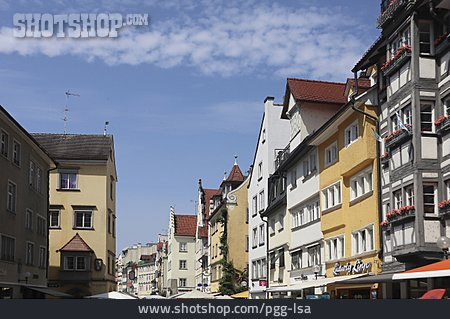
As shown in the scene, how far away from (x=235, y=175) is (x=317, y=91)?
33.6m

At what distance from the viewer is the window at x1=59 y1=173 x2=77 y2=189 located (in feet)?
202

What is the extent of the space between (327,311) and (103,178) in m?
53.9

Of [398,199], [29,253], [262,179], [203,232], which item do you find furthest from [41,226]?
[203,232]

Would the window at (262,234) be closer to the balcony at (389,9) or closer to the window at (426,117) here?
the balcony at (389,9)

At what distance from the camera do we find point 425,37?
2581cm

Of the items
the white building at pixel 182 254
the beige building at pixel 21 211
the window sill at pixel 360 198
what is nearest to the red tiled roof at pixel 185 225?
the white building at pixel 182 254

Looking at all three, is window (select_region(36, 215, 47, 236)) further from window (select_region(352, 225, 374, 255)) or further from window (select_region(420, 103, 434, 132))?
window (select_region(420, 103, 434, 132))

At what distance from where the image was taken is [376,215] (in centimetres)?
2930

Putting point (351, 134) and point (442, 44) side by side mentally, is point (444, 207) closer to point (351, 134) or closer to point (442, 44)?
point (442, 44)

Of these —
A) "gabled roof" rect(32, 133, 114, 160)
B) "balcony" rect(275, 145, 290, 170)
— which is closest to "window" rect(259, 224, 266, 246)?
"balcony" rect(275, 145, 290, 170)

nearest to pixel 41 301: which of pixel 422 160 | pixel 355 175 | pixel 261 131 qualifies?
pixel 422 160

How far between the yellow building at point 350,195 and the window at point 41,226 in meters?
19.7


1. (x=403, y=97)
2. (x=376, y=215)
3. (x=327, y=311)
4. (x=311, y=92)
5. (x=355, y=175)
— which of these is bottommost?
(x=327, y=311)

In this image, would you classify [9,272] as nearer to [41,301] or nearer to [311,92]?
[311,92]
